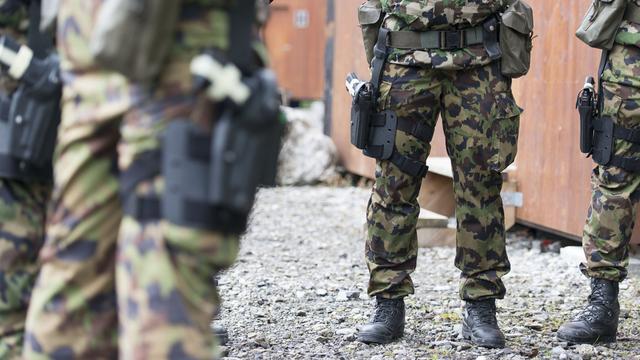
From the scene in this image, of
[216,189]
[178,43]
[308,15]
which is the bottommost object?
[216,189]

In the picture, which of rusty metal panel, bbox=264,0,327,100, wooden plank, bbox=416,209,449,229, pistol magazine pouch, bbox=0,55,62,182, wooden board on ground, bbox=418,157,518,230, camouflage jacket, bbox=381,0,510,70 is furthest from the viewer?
rusty metal panel, bbox=264,0,327,100

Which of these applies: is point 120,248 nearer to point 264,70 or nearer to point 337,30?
point 264,70

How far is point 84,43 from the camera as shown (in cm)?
242

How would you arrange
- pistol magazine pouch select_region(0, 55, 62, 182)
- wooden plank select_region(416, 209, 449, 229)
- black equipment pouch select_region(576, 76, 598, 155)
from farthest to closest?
wooden plank select_region(416, 209, 449, 229) < black equipment pouch select_region(576, 76, 598, 155) < pistol magazine pouch select_region(0, 55, 62, 182)

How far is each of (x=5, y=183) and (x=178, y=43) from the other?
913 millimetres

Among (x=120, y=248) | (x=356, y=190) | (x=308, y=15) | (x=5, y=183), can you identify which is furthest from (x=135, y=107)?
(x=308, y=15)

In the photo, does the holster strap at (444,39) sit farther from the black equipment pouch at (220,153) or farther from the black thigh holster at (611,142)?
the black equipment pouch at (220,153)

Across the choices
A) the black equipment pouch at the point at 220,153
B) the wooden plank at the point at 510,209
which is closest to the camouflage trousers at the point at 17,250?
the black equipment pouch at the point at 220,153

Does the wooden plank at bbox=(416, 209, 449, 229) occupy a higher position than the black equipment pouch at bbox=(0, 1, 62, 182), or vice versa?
the black equipment pouch at bbox=(0, 1, 62, 182)

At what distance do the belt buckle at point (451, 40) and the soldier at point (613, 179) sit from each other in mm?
697

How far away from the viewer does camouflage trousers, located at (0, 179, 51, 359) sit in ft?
9.36

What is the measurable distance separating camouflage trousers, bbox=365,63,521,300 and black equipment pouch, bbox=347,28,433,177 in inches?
1.0

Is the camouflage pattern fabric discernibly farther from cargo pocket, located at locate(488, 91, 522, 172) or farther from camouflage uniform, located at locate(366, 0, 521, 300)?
cargo pocket, located at locate(488, 91, 522, 172)


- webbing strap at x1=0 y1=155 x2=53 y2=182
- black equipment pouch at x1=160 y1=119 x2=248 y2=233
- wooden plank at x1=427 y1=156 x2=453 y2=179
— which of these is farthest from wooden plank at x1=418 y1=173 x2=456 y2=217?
black equipment pouch at x1=160 y1=119 x2=248 y2=233
